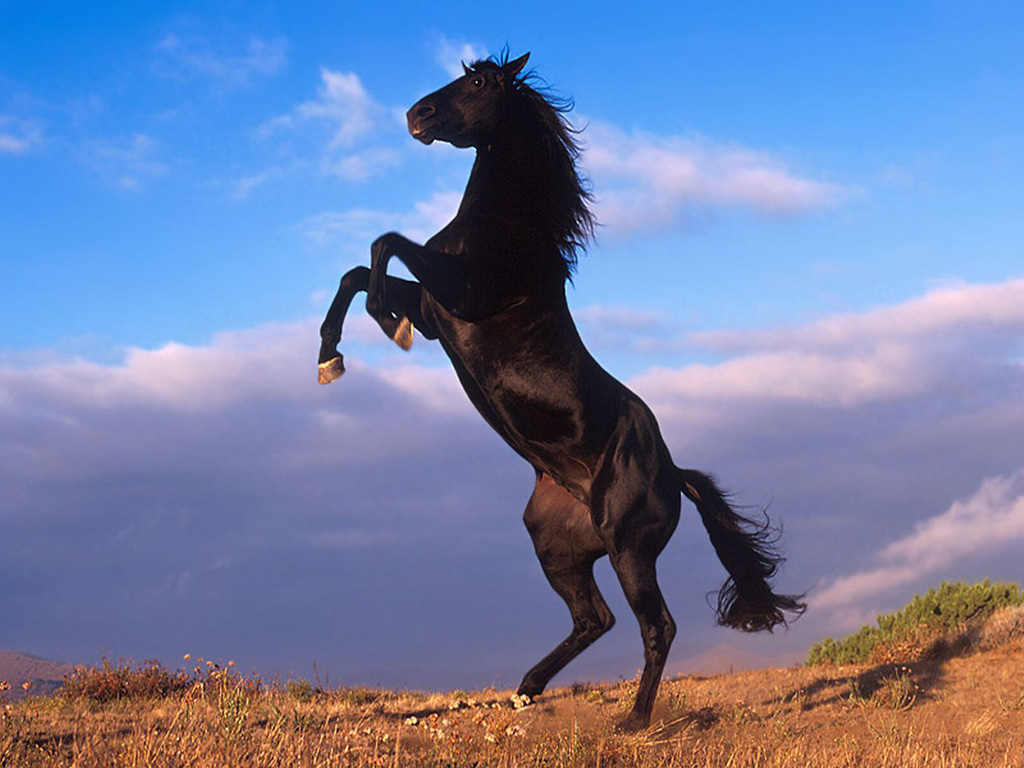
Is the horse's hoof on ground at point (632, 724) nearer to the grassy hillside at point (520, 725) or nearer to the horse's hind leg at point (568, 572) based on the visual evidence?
the grassy hillside at point (520, 725)

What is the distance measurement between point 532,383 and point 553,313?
0.56 m

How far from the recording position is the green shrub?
17000mm

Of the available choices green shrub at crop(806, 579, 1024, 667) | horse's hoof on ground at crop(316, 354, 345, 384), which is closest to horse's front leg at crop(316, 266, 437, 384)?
horse's hoof on ground at crop(316, 354, 345, 384)

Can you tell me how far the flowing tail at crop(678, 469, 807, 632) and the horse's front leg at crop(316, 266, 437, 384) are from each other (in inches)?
122

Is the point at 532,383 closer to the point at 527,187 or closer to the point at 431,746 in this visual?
the point at 527,187

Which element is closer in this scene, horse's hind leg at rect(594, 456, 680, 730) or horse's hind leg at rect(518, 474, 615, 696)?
horse's hind leg at rect(594, 456, 680, 730)

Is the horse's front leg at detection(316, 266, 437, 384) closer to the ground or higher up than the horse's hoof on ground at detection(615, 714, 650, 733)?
higher up

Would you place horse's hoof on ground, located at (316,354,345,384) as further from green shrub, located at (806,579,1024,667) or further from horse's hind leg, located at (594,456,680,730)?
green shrub, located at (806,579,1024,667)

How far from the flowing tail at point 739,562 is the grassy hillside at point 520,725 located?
2.89 feet

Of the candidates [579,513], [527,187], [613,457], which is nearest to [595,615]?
[579,513]

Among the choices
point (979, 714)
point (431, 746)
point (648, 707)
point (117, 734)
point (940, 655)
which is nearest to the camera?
point (431, 746)

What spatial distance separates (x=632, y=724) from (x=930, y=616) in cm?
1206

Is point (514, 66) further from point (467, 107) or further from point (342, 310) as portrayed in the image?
point (342, 310)

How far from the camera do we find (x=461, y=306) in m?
7.17
